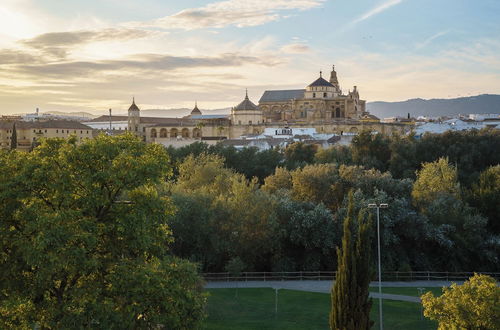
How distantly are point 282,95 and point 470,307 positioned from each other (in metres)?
118

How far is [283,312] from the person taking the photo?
84.6 feet

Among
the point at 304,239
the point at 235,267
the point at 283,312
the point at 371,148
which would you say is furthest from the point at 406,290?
the point at 371,148

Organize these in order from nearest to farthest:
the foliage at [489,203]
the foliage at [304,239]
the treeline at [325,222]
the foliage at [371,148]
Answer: the treeline at [325,222]
the foliage at [304,239]
the foliage at [489,203]
the foliage at [371,148]

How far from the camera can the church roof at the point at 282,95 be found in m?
128

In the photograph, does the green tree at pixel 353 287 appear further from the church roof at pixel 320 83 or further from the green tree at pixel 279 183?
the church roof at pixel 320 83

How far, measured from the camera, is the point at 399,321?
2436 cm

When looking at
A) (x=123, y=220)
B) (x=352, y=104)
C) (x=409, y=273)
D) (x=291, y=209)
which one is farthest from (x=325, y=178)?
(x=352, y=104)

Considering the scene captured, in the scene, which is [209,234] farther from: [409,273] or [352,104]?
[352,104]

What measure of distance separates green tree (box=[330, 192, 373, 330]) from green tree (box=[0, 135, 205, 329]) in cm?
462

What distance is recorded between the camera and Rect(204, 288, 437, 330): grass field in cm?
2392

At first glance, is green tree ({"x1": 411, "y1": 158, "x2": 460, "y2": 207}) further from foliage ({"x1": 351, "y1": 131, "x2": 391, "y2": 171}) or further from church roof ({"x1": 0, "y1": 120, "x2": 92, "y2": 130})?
church roof ({"x1": 0, "y1": 120, "x2": 92, "y2": 130})

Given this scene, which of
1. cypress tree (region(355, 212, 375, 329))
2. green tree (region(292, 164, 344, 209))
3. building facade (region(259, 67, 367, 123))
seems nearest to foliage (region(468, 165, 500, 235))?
green tree (region(292, 164, 344, 209))

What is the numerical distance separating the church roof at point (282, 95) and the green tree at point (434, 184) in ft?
276

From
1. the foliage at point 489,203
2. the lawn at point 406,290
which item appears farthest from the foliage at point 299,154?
the lawn at point 406,290
